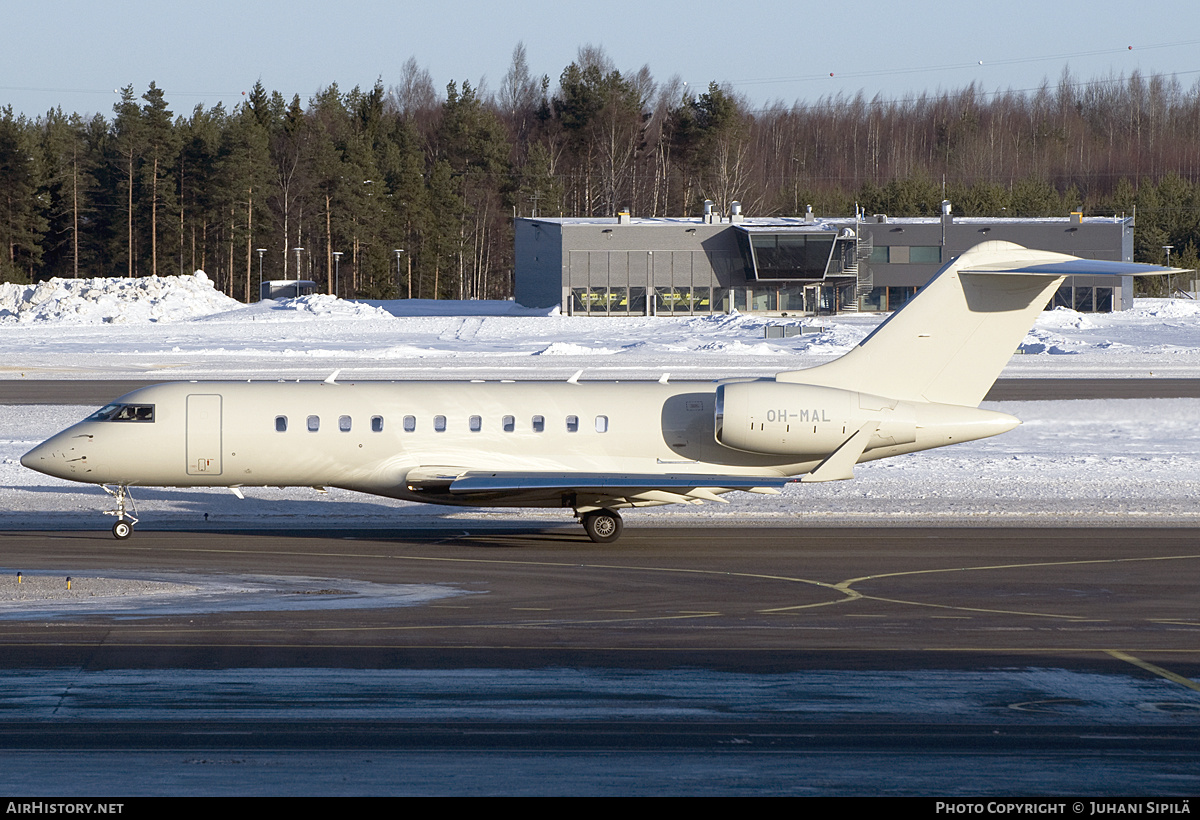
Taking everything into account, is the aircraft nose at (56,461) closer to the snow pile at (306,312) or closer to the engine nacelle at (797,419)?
the engine nacelle at (797,419)

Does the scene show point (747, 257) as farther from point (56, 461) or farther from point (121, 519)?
point (56, 461)

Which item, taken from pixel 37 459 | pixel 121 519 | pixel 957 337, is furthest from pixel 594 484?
pixel 37 459

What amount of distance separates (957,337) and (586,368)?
29.2 meters

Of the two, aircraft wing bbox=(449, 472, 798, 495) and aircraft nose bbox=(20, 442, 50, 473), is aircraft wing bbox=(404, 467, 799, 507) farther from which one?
aircraft nose bbox=(20, 442, 50, 473)

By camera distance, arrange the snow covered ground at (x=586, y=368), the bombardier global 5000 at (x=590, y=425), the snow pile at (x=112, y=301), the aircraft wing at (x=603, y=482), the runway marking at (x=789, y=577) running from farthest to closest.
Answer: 1. the snow pile at (x=112, y=301)
2. the snow covered ground at (x=586, y=368)
3. the bombardier global 5000 at (x=590, y=425)
4. the aircraft wing at (x=603, y=482)
5. the runway marking at (x=789, y=577)

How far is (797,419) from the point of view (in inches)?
810

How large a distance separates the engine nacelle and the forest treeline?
93499 mm

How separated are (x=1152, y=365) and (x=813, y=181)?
356 ft

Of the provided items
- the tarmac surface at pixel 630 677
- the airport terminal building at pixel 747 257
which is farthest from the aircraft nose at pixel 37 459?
the airport terminal building at pixel 747 257

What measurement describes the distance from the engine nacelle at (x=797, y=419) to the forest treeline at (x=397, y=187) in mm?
93499

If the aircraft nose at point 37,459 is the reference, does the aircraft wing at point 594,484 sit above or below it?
below

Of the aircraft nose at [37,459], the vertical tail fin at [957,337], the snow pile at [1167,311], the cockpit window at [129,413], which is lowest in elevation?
the aircraft nose at [37,459]

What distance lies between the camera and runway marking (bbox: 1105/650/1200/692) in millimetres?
12234

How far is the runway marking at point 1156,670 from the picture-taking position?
12234 millimetres
